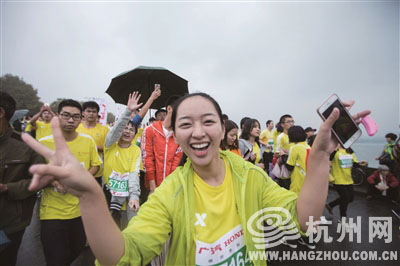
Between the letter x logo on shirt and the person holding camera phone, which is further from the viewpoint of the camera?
the person holding camera phone

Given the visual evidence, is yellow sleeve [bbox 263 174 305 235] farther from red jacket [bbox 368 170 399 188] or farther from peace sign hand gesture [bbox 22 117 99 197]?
red jacket [bbox 368 170 399 188]

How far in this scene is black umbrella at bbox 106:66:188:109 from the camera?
3.77 m

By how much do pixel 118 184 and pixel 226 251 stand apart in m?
2.21

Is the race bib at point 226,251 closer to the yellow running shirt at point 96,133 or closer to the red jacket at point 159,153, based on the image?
the red jacket at point 159,153

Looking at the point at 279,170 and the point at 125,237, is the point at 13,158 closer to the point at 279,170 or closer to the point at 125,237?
the point at 125,237

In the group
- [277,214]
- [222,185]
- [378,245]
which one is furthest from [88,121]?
[378,245]

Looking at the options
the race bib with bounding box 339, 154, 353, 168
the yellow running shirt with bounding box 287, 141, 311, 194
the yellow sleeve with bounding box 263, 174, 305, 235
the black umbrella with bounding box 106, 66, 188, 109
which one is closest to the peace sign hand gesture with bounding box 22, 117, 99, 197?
the yellow sleeve with bounding box 263, 174, 305, 235

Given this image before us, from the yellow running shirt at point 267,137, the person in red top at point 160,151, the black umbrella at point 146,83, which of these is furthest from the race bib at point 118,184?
the yellow running shirt at point 267,137

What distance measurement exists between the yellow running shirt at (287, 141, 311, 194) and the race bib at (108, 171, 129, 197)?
304 centimetres

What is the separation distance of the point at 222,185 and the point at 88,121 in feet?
11.4

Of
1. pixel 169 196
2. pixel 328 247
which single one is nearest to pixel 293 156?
pixel 328 247

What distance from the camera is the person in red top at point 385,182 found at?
609 cm

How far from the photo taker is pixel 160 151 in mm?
3055

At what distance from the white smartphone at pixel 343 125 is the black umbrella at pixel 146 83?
9.89 ft
